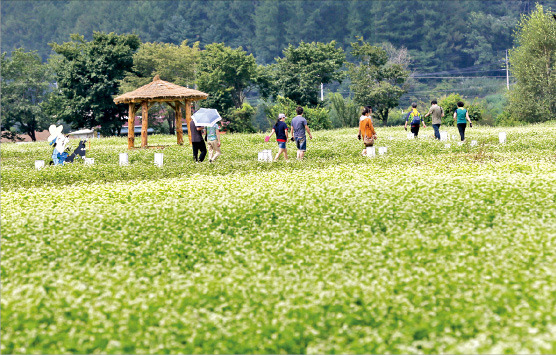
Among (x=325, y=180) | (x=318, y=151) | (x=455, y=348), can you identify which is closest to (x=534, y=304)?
(x=455, y=348)

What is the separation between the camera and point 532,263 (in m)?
10.9

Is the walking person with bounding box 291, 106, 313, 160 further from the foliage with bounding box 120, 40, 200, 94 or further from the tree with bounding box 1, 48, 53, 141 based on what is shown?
the tree with bounding box 1, 48, 53, 141

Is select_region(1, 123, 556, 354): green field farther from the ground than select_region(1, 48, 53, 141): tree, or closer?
closer

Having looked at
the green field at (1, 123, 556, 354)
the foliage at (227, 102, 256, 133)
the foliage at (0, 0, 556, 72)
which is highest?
the foliage at (0, 0, 556, 72)

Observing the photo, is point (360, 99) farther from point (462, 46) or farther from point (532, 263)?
point (532, 263)

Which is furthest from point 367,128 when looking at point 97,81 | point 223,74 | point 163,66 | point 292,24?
point 292,24

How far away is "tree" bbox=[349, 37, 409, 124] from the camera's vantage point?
67625mm

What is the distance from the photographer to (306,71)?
70.1 m

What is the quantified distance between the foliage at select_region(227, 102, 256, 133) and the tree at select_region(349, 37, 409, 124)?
1244cm

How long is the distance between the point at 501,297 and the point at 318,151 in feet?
68.1

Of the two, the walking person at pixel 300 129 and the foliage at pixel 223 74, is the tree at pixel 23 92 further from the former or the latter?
the walking person at pixel 300 129

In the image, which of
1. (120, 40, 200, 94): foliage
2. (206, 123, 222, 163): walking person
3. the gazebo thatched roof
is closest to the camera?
(206, 123, 222, 163): walking person

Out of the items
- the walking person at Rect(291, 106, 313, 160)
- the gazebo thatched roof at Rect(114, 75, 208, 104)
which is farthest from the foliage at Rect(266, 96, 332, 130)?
the walking person at Rect(291, 106, 313, 160)

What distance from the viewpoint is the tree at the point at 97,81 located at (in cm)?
6575
